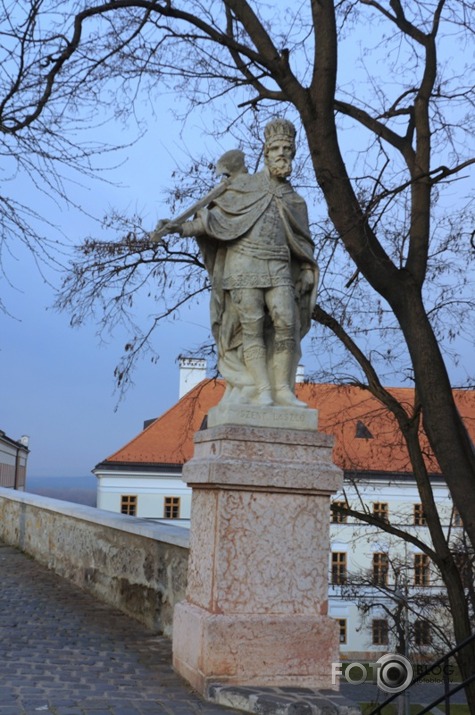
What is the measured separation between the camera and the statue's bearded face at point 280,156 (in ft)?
18.0

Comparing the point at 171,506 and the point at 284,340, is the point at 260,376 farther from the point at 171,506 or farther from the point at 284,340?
the point at 171,506

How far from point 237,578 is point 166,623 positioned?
2138mm

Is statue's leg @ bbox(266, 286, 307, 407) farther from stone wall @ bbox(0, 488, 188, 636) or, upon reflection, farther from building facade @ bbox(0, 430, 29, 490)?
building facade @ bbox(0, 430, 29, 490)

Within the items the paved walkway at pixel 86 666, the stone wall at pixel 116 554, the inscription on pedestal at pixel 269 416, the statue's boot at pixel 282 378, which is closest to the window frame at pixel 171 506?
the stone wall at pixel 116 554

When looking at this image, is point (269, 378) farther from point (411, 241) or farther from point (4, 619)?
point (411, 241)

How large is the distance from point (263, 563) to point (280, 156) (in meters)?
2.50

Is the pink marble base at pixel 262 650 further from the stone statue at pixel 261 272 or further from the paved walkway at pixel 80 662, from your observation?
the stone statue at pixel 261 272

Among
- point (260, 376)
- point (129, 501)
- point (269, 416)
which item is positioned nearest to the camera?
point (269, 416)

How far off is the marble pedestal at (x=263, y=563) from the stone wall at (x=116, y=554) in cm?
158

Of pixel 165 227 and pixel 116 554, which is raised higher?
pixel 165 227

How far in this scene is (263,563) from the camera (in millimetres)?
5086

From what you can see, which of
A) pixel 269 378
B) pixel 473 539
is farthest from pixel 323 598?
pixel 473 539

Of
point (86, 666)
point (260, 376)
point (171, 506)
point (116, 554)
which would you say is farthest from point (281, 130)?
point (171, 506)

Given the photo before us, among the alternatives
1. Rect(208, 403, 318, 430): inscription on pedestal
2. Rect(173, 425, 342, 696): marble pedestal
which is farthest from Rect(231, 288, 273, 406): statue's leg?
Rect(173, 425, 342, 696): marble pedestal
